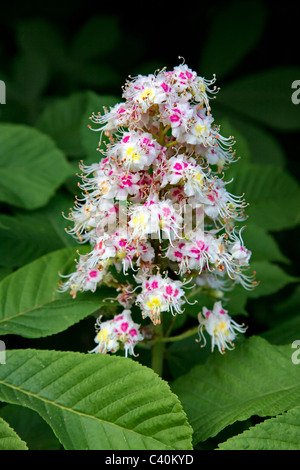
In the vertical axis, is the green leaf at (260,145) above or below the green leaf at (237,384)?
above

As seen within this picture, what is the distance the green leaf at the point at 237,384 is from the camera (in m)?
1.66

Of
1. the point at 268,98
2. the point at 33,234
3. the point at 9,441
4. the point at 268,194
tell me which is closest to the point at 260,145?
the point at 268,98

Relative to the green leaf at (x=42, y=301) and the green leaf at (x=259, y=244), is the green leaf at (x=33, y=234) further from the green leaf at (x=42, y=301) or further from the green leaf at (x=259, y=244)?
the green leaf at (x=259, y=244)

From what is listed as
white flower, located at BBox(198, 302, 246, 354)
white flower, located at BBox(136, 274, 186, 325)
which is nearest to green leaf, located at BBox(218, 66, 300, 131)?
white flower, located at BBox(198, 302, 246, 354)

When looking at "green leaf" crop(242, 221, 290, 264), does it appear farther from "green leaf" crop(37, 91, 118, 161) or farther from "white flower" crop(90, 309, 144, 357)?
"green leaf" crop(37, 91, 118, 161)

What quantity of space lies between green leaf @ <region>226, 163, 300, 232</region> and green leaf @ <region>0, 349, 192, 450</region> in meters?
1.27

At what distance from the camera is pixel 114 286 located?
184 cm

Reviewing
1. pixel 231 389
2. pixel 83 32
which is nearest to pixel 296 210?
pixel 231 389

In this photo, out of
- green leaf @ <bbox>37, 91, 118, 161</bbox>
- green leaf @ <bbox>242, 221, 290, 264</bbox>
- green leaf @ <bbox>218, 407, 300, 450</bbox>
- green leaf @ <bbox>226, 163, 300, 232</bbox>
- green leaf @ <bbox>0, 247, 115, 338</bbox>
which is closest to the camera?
green leaf @ <bbox>218, 407, 300, 450</bbox>

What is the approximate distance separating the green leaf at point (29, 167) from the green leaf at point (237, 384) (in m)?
1.03

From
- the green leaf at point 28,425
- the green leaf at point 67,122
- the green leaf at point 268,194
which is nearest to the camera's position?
the green leaf at point 28,425

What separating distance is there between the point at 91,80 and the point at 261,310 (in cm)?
182

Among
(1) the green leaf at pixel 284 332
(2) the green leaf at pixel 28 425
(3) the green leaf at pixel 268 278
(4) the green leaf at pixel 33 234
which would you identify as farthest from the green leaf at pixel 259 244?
(2) the green leaf at pixel 28 425

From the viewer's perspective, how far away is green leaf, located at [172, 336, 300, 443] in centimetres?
166
